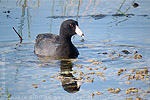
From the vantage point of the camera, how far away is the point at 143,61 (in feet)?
29.0

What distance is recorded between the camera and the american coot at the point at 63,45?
991 cm

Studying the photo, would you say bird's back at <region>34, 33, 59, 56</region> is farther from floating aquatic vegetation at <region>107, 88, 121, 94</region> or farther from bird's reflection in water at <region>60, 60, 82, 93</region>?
floating aquatic vegetation at <region>107, 88, 121, 94</region>

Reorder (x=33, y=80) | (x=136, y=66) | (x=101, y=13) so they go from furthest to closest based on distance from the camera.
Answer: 1. (x=101, y=13)
2. (x=136, y=66)
3. (x=33, y=80)

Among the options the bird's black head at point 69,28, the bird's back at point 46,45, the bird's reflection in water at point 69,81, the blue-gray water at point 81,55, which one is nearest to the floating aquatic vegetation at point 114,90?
the blue-gray water at point 81,55

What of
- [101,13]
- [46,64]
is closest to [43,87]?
[46,64]

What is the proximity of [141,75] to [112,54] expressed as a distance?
230 cm

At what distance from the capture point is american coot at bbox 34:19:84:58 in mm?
9906

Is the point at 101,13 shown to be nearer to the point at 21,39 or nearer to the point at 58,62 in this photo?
the point at 21,39

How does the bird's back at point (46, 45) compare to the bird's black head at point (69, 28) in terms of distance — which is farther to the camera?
the bird's back at point (46, 45)

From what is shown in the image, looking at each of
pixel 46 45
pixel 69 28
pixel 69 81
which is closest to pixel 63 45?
pixel 69 28

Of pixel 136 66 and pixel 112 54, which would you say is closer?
pixel 136 66

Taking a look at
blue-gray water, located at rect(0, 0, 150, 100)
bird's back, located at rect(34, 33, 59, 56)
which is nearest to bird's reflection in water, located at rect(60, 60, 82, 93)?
blue-gray water, located at rect(0, 0, 150, 100)

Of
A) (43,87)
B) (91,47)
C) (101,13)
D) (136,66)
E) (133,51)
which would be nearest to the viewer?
(43,87)

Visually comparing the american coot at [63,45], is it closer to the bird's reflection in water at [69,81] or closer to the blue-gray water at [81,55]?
the blue-gray water at [81,55]
